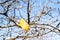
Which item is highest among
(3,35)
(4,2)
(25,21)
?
(4,2)

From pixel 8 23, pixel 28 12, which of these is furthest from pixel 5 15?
pixel 28 12

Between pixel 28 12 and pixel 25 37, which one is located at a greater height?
pixel 28 12

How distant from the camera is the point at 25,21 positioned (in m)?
10.8

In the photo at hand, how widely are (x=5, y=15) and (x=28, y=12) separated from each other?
43.6 inches

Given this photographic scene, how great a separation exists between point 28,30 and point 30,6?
4.30ft

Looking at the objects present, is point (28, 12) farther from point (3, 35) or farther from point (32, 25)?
point (3, 35)

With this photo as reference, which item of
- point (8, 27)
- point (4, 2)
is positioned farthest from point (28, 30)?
point (4, 2)

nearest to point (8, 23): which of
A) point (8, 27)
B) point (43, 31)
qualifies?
point (8, 27)

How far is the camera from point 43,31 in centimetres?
1147

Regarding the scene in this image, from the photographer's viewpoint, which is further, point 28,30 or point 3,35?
point 3,35

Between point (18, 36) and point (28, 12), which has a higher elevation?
point (28, 12)

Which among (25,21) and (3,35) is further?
(3,35)

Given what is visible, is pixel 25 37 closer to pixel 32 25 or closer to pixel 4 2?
pixel 32 25

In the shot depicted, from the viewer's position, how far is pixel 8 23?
11438mm
